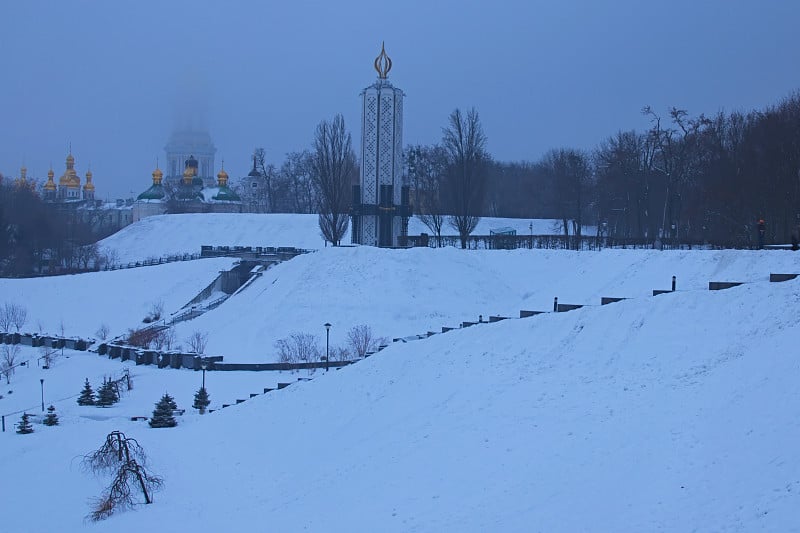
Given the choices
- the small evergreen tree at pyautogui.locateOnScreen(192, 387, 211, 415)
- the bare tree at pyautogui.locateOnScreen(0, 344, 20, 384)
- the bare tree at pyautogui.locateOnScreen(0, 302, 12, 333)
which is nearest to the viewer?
the small evergreen tree at pyautogui.locateOnScreen(192, 387, 211, 415)

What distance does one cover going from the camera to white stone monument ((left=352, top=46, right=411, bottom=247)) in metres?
44.1

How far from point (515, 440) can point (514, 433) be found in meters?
0.35

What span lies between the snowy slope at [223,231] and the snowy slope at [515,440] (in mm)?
45149

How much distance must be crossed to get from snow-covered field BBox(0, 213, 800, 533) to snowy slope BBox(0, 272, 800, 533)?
0.14ft

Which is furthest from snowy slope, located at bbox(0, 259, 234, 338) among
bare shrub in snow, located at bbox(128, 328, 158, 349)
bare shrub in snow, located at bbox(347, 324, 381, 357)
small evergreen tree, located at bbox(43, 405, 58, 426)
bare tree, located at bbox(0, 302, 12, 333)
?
small evergreen tree, located at bbox(43, 405, 58, 426)

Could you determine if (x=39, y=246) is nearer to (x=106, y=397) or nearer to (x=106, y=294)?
Result: (x=106, y=294)

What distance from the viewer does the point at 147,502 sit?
60.3ft

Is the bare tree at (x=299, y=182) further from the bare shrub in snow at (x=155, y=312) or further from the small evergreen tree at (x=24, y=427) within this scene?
the small evergreen tree at (x=24, y=427)

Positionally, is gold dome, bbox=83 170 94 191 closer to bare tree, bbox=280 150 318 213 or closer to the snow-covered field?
bare tree, bbox=280 150 318 213

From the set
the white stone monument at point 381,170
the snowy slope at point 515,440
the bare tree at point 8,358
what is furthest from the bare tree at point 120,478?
the white stone monument at point 381,170

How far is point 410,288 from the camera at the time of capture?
3912 cm

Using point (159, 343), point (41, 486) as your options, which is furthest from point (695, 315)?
point (159, 343)

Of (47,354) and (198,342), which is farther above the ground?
(198,342)

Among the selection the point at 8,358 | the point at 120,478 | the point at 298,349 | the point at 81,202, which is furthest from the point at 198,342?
the point at 81,202
